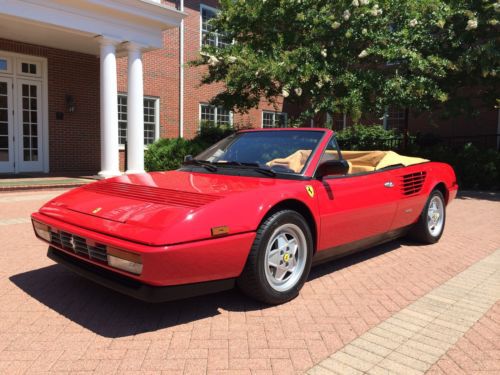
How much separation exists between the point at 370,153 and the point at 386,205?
4.03 ft

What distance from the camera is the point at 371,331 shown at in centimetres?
310

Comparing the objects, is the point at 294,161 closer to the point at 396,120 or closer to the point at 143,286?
the point at 143,286

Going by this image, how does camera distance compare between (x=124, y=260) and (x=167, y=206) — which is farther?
(x=167, y=206)

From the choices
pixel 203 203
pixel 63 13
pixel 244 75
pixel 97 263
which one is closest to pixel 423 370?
pixel 203 203

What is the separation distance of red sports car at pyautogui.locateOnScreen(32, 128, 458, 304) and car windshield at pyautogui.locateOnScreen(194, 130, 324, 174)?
0.01 metres

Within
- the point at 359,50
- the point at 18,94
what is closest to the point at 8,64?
the point at 18,94

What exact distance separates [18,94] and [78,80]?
6.11 ft

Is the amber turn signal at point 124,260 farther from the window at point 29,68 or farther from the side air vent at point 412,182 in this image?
the window at point 29,68

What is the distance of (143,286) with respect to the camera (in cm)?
287

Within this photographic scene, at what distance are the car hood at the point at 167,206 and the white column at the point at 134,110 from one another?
847cm

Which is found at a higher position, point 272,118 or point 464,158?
point 272,118

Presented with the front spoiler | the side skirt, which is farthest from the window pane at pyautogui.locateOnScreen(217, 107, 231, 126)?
the front spoiler

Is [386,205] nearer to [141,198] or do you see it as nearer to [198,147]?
[141,198]

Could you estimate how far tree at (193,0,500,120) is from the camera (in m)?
10.9
